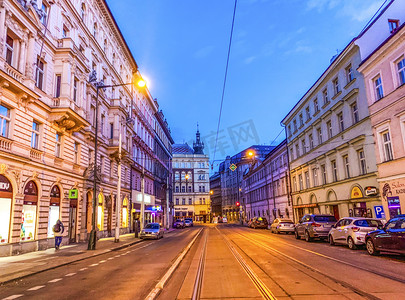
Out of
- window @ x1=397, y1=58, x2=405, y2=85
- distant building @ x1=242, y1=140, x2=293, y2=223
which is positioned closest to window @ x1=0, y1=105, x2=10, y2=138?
window @ x1=397, y1=58, x2=405, y2=85

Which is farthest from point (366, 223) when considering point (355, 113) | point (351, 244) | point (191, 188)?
point (191, 188)

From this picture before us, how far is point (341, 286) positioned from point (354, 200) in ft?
64.7

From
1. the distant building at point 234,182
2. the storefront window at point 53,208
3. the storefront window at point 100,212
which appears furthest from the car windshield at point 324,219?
the distant building at point 234,182

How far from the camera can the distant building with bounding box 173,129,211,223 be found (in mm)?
96500

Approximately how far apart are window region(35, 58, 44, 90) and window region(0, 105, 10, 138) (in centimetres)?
347

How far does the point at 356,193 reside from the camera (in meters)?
24.7

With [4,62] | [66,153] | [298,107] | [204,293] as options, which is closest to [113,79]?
[66,153]

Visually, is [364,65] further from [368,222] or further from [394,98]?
[368,222]

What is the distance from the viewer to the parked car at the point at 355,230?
49.6ft

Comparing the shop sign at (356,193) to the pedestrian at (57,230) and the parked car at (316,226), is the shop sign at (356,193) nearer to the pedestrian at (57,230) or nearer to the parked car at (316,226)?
the parked car at (316,226)

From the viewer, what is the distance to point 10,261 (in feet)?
44.3

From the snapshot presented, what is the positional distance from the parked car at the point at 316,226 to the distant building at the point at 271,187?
20.3 metres

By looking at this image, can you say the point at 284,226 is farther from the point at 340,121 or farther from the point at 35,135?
the point at 35,135

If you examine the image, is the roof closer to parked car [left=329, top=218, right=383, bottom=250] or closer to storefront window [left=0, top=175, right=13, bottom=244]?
parked car [left=329, top=218, right=383, bottom=250]
